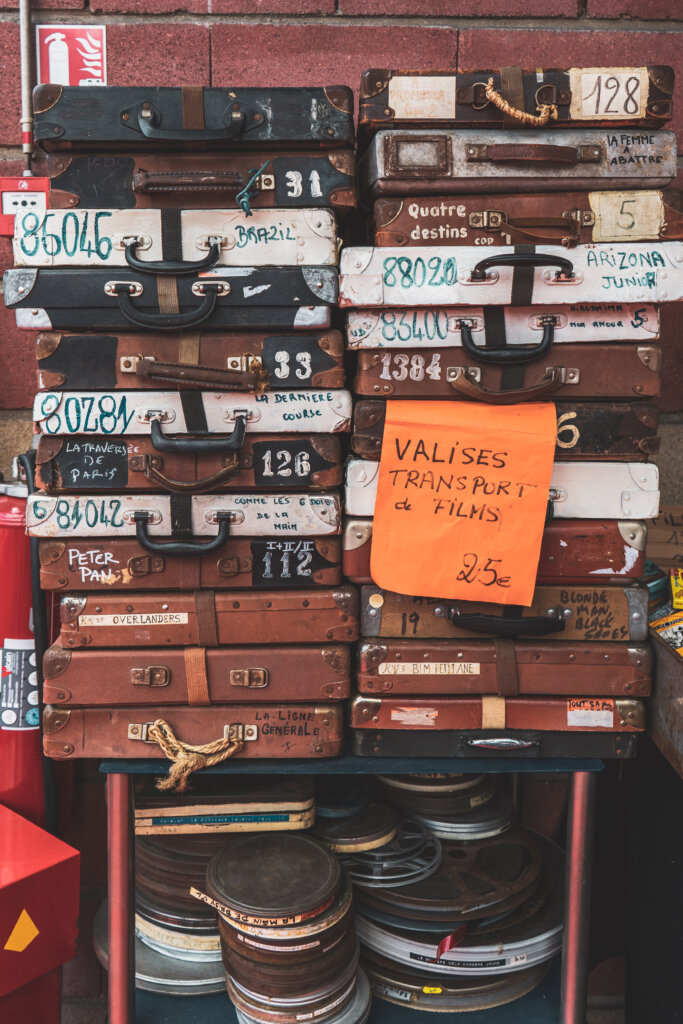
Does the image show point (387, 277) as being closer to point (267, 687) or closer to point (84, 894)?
point (267, 687)

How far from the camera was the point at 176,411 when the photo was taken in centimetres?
142

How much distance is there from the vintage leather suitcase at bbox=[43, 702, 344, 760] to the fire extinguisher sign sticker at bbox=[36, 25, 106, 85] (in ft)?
4.96

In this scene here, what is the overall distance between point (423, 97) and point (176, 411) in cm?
70

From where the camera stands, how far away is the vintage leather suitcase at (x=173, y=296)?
1.38 metres

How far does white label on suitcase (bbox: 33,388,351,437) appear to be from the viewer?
55.6 inches

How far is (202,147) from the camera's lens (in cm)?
138

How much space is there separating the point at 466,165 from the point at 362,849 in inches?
54.8

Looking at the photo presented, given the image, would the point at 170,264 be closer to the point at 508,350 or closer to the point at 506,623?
the point at 508,350

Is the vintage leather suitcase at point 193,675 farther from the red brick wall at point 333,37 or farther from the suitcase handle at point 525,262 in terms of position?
the red brick wall at point 333,37

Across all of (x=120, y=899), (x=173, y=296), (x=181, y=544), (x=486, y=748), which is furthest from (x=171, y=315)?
(x=120, y=899)

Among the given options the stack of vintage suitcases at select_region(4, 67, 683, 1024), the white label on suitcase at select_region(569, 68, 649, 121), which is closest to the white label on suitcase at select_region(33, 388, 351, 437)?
the stack of vintage suitcases at select_region(4, 67, 683, 1024)

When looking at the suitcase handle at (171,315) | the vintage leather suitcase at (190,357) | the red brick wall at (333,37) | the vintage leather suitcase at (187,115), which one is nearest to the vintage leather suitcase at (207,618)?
the vintage leather suitcase at (190,357)

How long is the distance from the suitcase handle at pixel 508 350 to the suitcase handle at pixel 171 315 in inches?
17.4

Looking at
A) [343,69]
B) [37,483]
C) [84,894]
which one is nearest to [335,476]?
[37,483]
